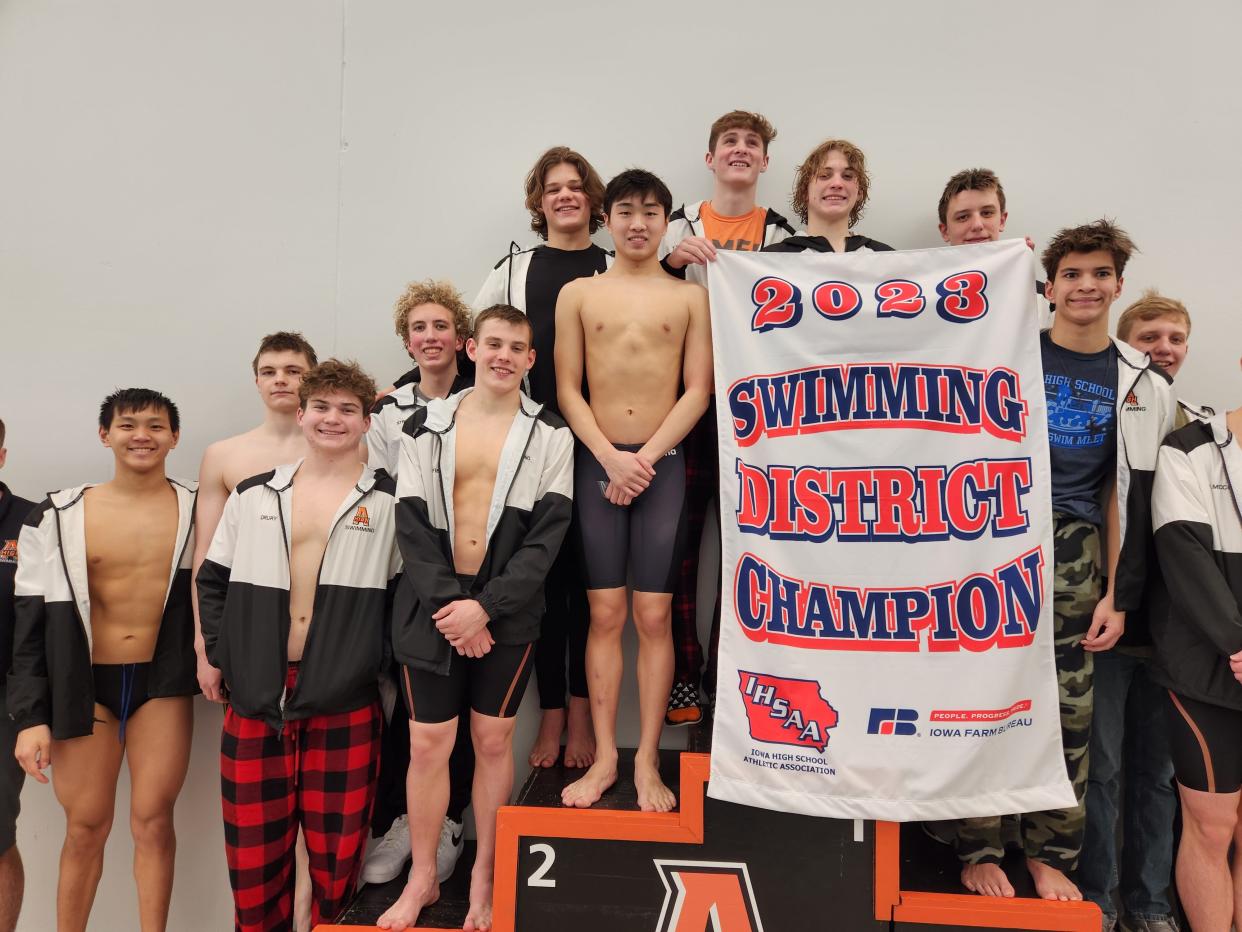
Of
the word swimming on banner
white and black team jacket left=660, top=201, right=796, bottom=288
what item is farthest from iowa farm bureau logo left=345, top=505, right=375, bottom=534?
white and black team jacket left=660, top=201, right=796, bottom=288

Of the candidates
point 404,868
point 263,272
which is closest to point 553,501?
point 404,868

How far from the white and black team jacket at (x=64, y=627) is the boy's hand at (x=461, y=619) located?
1.34 meters

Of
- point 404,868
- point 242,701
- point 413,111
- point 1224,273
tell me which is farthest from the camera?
point 413,111

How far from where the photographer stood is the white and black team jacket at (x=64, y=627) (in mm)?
2520

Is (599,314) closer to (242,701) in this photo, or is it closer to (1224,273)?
(242,701)

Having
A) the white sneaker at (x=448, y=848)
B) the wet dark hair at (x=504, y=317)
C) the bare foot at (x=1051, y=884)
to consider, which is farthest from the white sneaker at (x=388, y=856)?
the bare foot at (x=1051, y=884)

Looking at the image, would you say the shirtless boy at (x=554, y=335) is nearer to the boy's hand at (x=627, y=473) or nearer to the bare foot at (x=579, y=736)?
the bare foot at (x=579, y=736)

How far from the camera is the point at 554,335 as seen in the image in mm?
2715

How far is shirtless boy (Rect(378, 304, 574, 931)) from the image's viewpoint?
85.1 inches

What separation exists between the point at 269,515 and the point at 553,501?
102cm

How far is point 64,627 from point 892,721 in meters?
2.99

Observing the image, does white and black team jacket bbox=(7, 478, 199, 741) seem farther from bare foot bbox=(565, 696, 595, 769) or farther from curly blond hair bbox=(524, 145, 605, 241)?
curly blond hair bbox=(524, 145, 605, 241)

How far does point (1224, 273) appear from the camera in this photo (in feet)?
9.68

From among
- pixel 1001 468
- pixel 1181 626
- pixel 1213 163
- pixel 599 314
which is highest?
pixel 1213 163
